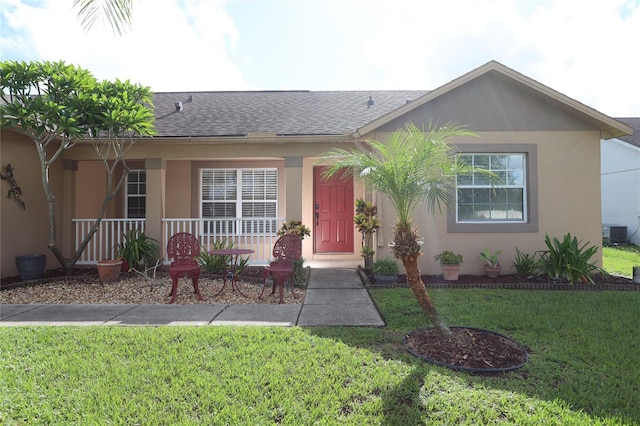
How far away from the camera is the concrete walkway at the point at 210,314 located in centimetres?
487

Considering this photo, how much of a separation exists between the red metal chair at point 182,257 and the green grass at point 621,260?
959 cm

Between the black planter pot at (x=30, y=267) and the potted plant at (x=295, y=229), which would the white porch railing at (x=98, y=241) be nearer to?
the black planter pot at (x=30, y=267)

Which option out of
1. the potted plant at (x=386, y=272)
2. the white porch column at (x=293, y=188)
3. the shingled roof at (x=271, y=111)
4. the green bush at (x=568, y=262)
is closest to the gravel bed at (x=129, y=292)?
the potted plant at (x=386, y=272)

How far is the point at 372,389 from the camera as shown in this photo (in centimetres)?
301

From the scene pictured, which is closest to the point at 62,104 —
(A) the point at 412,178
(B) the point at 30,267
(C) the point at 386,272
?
(B) the point at 30,267

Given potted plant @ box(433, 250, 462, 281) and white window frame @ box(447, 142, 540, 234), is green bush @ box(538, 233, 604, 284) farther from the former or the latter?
potted plant @ box(433, 250, 462, 281)

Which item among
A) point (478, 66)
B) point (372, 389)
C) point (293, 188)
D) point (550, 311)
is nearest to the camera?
point (372, 389)

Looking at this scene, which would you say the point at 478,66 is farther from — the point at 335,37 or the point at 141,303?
the point at 141,303

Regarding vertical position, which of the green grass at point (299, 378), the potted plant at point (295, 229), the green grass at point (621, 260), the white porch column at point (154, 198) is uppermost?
the white porch column at point (154, 198)

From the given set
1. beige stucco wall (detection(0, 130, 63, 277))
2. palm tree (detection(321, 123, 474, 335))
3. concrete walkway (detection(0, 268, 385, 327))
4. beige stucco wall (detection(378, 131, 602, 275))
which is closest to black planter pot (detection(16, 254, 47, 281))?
beige stucco wall (detection(0, 130, 63, 277))

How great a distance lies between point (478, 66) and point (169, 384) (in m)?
8.26

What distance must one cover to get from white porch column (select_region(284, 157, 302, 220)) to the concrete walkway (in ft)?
8.43

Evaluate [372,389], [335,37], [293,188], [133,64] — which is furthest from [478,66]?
[133,64]

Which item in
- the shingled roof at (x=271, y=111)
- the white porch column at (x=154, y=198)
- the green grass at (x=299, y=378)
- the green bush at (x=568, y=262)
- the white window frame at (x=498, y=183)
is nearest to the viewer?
the green grass at (x=299, y=378)
